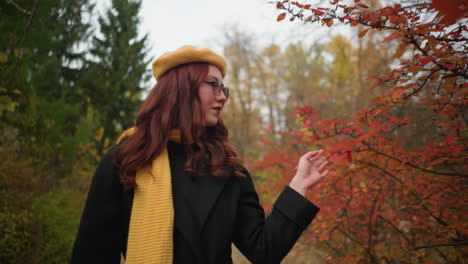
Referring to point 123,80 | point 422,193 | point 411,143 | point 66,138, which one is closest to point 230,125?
point 123,80

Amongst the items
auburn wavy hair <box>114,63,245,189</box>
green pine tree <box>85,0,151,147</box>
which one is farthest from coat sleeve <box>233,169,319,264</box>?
green pine tree <box>85,0,151,147</box>

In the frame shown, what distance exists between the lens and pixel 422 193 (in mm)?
2758

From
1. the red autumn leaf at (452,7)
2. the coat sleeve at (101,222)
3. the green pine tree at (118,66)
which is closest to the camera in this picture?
the red autumn leaf at (452,7)

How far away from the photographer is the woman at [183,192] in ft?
4.42

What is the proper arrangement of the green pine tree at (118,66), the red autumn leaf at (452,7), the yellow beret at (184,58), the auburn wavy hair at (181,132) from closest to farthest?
1. the red autumn leaf at (452,7)
2. the auburn wavy hair at (181,132)
3. the yellow beret at (184,58)
4. the green pine tree at (118,66)

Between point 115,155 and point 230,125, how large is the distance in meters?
14.5

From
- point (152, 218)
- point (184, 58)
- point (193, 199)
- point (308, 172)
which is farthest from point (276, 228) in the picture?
point (184, 58)

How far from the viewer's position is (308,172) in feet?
4.85

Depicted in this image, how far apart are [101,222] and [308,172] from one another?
1156 millimetres

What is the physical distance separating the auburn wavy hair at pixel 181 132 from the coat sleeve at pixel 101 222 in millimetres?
83

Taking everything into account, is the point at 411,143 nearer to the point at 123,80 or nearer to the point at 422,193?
the point at 422,193

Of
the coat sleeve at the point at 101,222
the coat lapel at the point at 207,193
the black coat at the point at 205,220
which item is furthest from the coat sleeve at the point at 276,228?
the coat sleeve at the point at 101,222

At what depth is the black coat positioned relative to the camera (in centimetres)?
132

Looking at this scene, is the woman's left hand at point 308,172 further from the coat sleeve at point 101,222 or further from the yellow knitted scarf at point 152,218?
the coat sleeve at point 101,222
